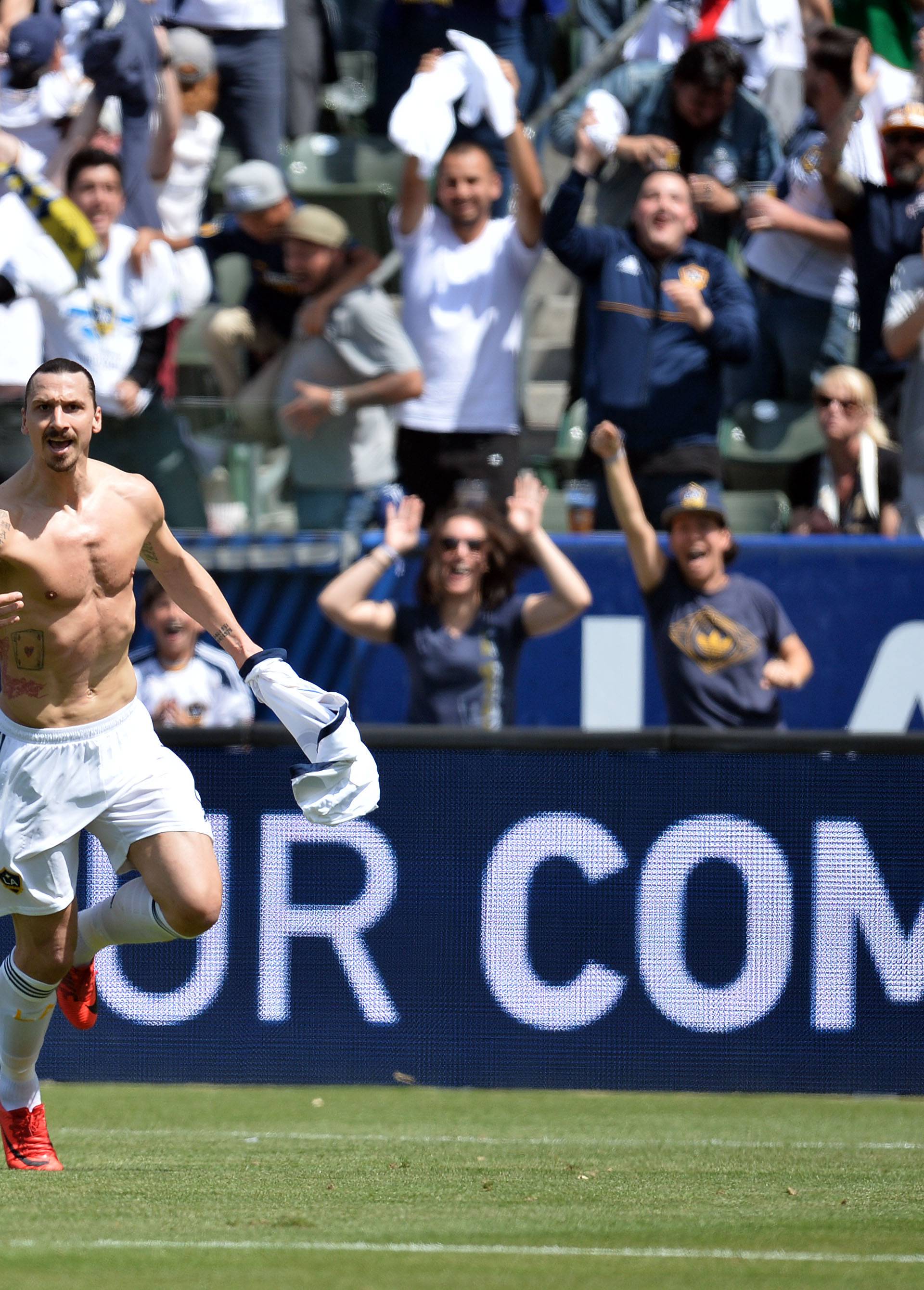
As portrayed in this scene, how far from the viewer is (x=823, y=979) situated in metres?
7.42

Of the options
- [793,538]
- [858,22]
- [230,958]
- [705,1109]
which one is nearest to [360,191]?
[858,22]

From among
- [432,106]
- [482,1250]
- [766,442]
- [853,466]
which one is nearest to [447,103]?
[432,106]

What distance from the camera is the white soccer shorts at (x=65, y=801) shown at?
563 centimetres

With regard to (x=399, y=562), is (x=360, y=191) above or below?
above

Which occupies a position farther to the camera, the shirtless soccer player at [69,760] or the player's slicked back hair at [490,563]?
the player's slicked back hair at [490,563]

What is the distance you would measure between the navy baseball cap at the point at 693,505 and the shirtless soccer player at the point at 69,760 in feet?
10.7

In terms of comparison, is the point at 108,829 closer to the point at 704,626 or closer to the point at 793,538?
the point at 704,626

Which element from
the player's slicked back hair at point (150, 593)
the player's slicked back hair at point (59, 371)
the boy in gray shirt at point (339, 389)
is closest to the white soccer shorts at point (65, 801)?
the player's slicked back hair at point (59, 371)

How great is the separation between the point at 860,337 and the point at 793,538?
4.41 feet

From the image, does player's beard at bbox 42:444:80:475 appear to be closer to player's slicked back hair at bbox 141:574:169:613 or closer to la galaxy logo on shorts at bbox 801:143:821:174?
player's slicked back hair at bbox 141:574:169:613

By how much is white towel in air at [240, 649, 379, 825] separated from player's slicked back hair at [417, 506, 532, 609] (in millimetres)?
2856

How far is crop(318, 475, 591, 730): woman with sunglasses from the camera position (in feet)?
27.6

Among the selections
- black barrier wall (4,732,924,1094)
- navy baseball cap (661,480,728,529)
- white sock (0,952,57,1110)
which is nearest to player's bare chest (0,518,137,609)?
white sock (0,952,57,1110)

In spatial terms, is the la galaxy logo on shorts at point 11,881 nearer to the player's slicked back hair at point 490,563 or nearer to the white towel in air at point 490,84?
the player's slicked back hair at point 490,563
